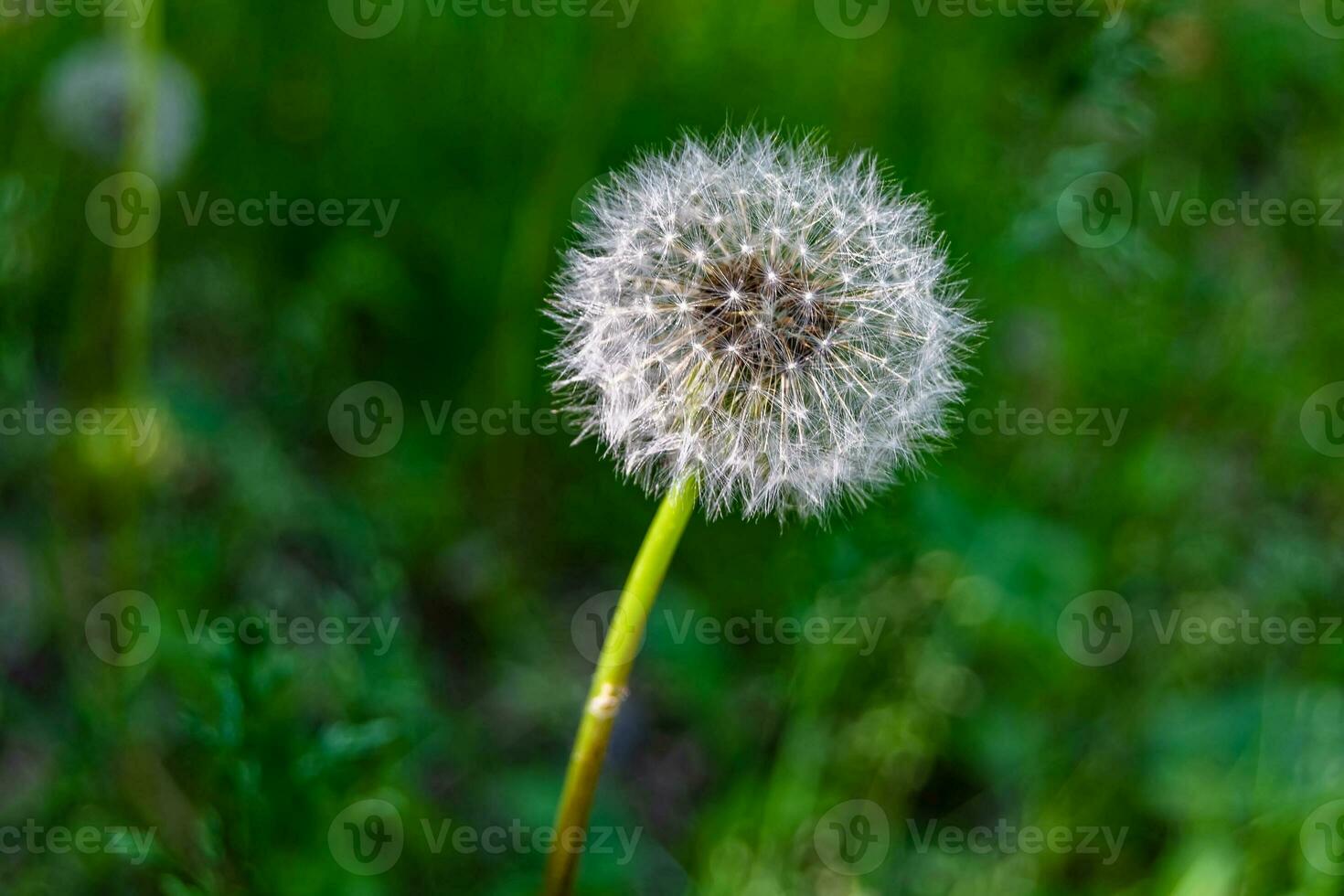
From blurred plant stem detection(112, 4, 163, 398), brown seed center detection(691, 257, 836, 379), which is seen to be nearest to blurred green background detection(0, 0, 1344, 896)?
blurred plant stem detection(112, 4, 163, 398)

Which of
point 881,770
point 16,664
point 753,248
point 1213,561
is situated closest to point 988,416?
point 1213,561

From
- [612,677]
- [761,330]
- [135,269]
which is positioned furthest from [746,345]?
[135,269]

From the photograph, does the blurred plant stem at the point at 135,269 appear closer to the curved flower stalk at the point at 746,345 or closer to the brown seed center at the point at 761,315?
the curved flower stalk at the point at 746,345

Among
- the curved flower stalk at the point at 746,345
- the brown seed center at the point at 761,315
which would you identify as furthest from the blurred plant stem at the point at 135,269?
the brown seed center at the point at 761,315

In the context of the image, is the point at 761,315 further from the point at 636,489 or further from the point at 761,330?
the point at 636,489

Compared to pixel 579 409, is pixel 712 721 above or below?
below

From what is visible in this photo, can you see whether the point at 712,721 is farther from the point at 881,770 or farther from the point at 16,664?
the point at 16,664
